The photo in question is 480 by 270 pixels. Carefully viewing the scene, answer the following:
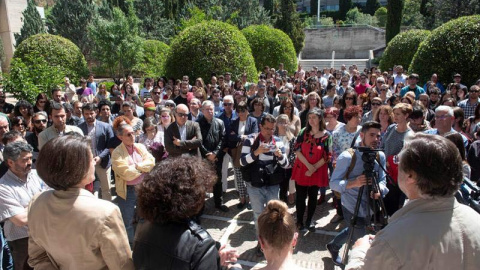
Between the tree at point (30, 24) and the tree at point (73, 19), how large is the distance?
97cm

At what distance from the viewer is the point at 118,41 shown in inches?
824

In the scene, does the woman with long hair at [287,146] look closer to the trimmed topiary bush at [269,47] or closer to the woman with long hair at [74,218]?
the woman with long hair at [74,218]

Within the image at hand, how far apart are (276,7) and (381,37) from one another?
61.6 feet

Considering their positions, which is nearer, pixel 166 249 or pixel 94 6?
pixel 166 249

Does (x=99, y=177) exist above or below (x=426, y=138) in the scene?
below

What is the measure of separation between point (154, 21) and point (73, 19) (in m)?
7.45

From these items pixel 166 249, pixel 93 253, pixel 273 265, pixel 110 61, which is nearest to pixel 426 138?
pixel 273 265

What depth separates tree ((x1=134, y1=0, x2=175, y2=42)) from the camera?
31781 millimetres

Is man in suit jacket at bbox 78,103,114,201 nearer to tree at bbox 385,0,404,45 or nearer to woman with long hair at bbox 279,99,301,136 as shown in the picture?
woman with long hair at bbox 279,99,301,136

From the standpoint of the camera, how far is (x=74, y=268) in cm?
195

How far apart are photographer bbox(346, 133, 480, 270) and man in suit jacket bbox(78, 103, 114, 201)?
4.50 m

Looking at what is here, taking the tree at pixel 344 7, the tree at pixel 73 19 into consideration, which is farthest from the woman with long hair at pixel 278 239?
the tree at pixel 344 7

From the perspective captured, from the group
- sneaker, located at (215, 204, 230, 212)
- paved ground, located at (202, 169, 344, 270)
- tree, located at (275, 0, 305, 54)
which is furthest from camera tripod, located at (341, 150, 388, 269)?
tree, located at (275, 0, 305, 54)

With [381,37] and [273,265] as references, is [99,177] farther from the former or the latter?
[381,37]
